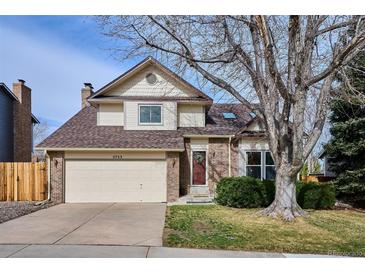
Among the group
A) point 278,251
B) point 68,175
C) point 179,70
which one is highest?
point 179,70

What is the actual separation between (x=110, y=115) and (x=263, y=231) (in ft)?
36.8

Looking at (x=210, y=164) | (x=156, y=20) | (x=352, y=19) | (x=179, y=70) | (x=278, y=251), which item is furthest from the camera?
(x=210, y=164)

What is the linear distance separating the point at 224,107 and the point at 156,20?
425 inches

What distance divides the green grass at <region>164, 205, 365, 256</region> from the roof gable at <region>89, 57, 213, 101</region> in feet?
23.2

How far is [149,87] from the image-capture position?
17156mm

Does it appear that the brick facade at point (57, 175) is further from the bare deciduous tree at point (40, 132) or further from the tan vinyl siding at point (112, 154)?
the bare deciduous tree at point (40, 132)

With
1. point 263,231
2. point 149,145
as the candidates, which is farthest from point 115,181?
point 263,231

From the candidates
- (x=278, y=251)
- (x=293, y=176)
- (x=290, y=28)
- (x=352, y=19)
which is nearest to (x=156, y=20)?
(x=290, y=28)

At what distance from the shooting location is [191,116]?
1747 centimetres

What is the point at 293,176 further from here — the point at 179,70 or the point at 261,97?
the point at 179,70

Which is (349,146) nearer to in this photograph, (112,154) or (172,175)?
(172,175)

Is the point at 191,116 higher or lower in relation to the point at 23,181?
higher

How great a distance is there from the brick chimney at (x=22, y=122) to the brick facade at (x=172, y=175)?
1322cm

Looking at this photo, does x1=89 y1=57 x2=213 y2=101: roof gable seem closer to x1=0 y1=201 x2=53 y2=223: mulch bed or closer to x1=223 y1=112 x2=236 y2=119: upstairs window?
x1=223 y1=112 x2=236 y2=119: upstairs window
